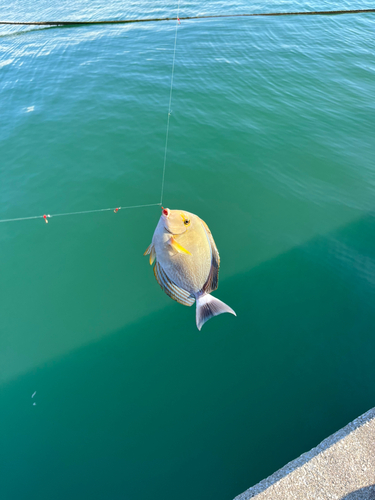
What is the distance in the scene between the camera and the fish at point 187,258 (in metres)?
4.48

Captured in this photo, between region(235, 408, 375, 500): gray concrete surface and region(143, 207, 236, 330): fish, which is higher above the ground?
region(143, 207, 236, 330): fish

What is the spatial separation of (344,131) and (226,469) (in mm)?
12580

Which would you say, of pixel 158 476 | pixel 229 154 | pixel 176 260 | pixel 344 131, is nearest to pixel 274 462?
pixel 158 476

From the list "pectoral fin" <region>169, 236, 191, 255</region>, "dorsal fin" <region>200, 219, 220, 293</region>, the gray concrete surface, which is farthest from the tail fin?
the gray concrete surface

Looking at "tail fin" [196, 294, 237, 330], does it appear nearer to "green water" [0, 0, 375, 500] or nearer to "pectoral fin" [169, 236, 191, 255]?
"pectoral fin" [169, 236, 191, 255]

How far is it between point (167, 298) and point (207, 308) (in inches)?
106

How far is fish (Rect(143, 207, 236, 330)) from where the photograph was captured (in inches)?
176

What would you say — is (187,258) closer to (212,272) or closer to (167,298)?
(212,272)

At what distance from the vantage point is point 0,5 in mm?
25047

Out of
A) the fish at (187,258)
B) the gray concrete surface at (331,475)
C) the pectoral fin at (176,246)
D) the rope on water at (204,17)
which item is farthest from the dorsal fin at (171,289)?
the rope on water at (204,17)

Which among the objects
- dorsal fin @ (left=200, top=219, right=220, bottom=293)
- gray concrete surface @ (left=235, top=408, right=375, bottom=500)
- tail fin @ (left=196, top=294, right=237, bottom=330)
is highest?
dorsal fin @ (left=200, top=219, right=220, bottom=293)

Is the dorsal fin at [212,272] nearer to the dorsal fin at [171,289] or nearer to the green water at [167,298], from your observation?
the dorsal fin at [171,289]

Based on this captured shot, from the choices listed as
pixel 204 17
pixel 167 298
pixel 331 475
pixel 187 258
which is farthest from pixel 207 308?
pixel 204 17

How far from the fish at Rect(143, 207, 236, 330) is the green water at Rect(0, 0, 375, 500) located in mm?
2303
